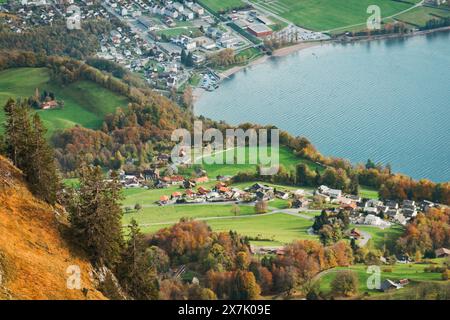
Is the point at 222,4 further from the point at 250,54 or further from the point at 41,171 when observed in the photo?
the point at 41,171

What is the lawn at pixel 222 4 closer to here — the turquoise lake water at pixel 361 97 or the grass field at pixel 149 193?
the turquoise lake water at pixel 361 97

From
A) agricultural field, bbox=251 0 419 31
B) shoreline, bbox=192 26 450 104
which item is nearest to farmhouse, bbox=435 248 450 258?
shoreline, bbox=192 26 450 104

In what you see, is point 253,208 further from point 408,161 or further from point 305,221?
point 408,161

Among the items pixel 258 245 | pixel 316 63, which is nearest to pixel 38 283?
pixel 258 245

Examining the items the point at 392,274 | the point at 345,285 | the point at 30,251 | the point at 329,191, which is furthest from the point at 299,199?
the point at 30,251

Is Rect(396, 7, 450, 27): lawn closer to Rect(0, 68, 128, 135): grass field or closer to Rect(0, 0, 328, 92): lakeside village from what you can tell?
Rect(0, 0, 328, 92): lakeside village
